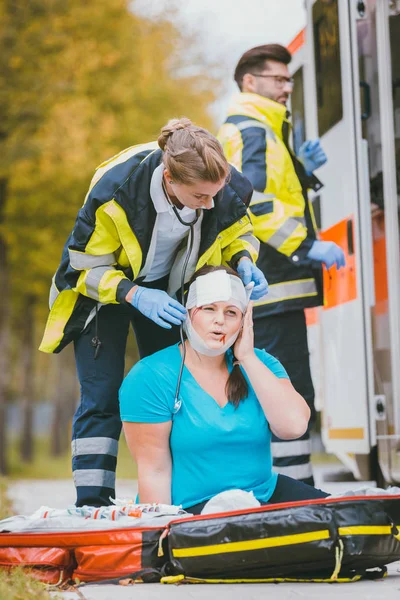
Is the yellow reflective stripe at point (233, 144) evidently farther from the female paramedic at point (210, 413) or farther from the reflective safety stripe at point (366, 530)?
the reflective safety stripe at point (366, 530)

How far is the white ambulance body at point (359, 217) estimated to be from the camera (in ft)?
17.0

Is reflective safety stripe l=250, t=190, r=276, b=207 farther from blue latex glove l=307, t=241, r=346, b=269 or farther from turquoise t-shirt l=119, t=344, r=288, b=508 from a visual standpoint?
turquoise t-shirt l=119, t=344, r=288, b=508

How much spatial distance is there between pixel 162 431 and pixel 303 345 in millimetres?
1338

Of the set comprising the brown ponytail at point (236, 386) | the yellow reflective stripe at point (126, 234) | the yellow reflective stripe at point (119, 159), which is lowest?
the brown ponytail at point (236, 386)

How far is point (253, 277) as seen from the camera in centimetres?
399

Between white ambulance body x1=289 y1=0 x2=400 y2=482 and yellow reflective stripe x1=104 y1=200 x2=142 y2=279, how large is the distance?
1658 millimetres

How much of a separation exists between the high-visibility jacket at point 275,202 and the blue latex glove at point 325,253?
0.03 metres

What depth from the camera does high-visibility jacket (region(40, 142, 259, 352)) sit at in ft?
12.2

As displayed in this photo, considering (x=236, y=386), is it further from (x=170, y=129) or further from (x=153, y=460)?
(x=170, y=129)

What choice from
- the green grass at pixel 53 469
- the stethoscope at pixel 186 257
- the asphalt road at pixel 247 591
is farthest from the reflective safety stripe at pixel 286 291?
the green grass at pixel 53 469

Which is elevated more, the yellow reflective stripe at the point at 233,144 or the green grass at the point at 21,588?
the yellow reflective stripe at the point at 233,144

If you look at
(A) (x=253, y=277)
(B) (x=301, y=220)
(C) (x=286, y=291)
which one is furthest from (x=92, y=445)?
(B) (x=301, y=220)

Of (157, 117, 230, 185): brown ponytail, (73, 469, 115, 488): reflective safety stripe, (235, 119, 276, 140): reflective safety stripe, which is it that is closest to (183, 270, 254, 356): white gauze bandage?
(157, 117, 230, 185): brown ponytail

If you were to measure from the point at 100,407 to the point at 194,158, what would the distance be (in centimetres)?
97
